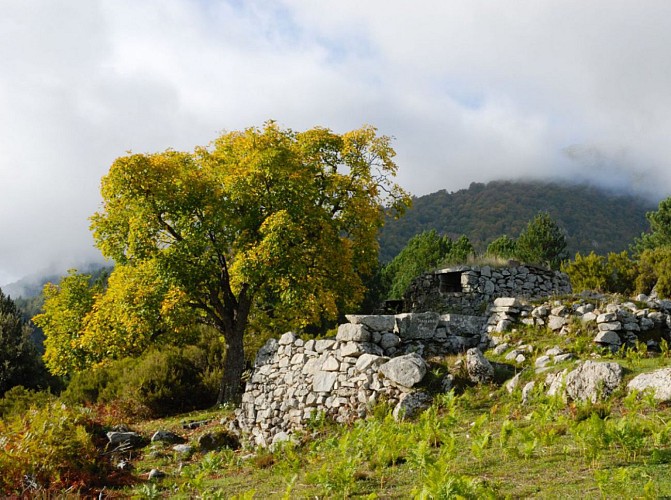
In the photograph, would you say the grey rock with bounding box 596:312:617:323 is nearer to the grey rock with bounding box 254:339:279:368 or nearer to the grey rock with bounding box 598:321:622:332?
the grey rock with bounding box 598:321:622:332

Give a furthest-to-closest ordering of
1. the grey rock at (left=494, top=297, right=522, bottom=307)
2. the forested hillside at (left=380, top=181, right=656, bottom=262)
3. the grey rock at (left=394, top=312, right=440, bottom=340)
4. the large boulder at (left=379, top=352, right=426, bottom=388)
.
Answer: the forested hillside at (left=380, top=181, right=656, bottom=262) → the grey rock at (left=494, top=297, right=522, bottom=307) → the grey rock at (left=394, top=312, right=440, bottom=340) → the large boulder at (left=379, top=352, right=426, bottom=388)

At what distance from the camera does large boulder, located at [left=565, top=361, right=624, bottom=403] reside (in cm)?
766

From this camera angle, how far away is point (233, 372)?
15.2m

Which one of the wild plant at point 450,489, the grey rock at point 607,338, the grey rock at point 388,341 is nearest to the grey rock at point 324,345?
the grey rock at point 388,341

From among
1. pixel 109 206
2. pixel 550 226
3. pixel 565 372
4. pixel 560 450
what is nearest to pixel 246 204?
pixel 109 206

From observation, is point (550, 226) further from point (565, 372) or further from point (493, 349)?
point (565, 372)

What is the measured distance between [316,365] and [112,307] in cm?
668

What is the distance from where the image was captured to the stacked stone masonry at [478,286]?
18203 mm

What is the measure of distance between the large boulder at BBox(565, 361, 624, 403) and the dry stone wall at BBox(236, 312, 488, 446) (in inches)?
98.7

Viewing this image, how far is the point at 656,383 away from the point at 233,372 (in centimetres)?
1099

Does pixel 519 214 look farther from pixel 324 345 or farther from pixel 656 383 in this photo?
pixel 656 383

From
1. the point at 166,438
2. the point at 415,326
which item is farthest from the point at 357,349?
the point at 166,438

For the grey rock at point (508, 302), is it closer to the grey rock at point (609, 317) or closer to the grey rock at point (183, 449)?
the grey rock at point (609, 317)

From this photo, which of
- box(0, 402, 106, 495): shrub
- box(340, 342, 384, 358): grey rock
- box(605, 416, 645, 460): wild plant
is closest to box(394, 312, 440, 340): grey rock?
box(340, 342, 384, 358): grey rock
